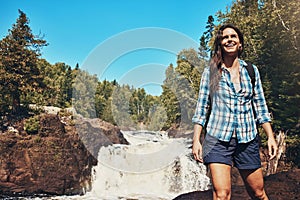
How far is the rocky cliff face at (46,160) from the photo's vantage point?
12945 millimetres

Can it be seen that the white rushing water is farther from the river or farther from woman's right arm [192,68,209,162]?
woman's right arm [192,68,209,162]

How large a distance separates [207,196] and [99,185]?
1030 centimetres

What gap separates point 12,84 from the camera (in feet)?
55.6

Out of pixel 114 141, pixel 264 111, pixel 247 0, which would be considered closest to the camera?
pixel 264 111

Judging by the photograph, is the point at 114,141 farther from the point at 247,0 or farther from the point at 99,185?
the point at 247,0

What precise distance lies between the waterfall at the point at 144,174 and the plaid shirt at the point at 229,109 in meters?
10.7

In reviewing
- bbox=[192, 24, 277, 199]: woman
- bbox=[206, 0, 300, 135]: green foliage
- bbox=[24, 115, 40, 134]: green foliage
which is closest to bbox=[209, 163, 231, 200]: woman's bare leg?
bbox=[192, 24, 277, 199]: woman

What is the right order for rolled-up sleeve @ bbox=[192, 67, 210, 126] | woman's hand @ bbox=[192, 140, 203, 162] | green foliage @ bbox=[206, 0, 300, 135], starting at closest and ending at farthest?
woman's hand @ bbox=[192, 140, 203, 162], rolled-up sleeve @ bbox=[192, 67, 210, 126], green foliage @ bbox=[206, 0, 300, 135]

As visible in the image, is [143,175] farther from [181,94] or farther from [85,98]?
[85,98]

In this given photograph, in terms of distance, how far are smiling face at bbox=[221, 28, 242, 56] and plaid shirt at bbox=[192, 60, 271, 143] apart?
0.15 meters

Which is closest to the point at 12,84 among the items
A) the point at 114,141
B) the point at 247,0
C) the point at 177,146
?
the point at 114,141

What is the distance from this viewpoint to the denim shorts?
2260mm

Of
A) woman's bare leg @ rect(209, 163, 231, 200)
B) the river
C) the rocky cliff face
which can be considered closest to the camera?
woman's bare leg @ rect(209, 163, 231, 200)

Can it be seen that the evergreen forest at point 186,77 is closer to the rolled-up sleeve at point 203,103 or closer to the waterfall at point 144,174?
the waterfall at point 144,174
